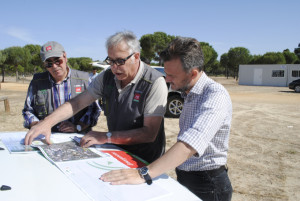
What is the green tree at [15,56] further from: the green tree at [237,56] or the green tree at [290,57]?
the green tree at [290,57]

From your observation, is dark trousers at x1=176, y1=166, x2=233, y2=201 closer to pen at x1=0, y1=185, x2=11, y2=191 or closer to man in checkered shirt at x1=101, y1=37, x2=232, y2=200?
man in checkered shirt at x1=101, y1=37, x2=232, y2=200

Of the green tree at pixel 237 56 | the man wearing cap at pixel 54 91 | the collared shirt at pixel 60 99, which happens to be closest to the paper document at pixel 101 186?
the man wearing cap at pixel 54 91

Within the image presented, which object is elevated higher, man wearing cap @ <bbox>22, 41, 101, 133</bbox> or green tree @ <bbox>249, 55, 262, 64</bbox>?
green tree @ <bbox>249, 55, 262, 64</bbox>

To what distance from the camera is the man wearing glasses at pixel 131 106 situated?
192 centimetres

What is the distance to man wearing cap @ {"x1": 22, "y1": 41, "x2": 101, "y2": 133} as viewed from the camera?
2.59 metres

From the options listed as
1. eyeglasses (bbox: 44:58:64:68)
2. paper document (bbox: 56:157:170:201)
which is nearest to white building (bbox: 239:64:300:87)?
eyeglasses (bbox: 44:58:64:68)

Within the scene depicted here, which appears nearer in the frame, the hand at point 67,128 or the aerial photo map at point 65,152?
the aerial photo map at point 65,152

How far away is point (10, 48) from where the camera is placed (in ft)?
128

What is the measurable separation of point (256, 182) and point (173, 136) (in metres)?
2.71

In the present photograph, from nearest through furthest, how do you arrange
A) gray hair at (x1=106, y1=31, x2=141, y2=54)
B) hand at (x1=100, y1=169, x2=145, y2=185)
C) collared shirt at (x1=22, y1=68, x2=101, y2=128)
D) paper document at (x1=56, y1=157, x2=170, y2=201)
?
paper document at (x1=56, y1=157, x2=170, y2=201)
hand at (x1=100, y1=169, x2=145, y2=185)
gray hair at (x1=106, y1=31, x2=141, y2=54)
collared shirt at (x1=22, y1=68, x2=101, y2=128)

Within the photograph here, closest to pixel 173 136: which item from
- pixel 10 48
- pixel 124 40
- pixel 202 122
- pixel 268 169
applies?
pixel 268 169

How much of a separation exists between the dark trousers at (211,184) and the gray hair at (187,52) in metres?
0.66

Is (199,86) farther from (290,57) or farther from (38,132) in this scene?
(290,57)

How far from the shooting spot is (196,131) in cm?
129
